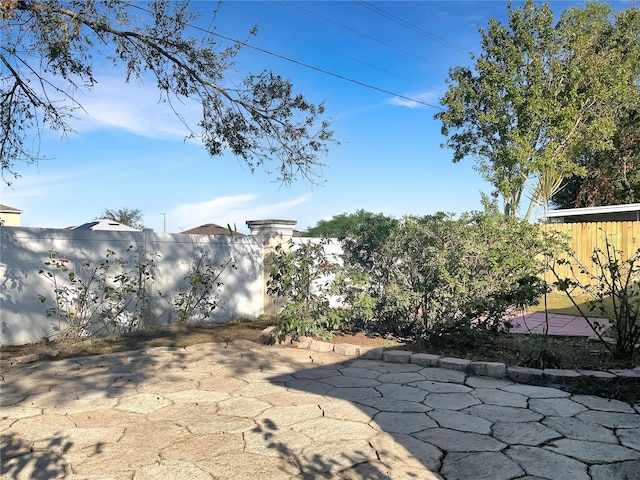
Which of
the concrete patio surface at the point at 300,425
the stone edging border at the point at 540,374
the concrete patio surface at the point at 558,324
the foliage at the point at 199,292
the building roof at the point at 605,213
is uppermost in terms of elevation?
the building roof at the point at 605,213

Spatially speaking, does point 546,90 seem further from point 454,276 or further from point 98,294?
point 98,294

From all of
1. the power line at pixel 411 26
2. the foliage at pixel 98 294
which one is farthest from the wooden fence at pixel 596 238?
the foliage at pixel 98 294

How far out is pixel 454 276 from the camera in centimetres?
586

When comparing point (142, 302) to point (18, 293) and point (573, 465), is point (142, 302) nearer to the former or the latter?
point (18, 293)

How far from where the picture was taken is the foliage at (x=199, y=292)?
7.94m

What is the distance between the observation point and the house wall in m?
6.22

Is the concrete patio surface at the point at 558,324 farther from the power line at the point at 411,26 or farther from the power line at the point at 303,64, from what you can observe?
the power line at the point at 411,26

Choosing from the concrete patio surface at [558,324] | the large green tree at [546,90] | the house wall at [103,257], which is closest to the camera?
the house wall at [103,257]

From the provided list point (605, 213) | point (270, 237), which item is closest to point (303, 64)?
point (270, 237)

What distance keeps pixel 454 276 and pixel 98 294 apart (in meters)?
5.14

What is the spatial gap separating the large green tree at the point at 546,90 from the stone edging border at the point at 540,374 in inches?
659

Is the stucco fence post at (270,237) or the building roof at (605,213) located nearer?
the stucco fence post at (270,237)

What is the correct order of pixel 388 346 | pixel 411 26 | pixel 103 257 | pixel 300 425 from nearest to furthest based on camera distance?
pixel 300 425 → pixel 388 346 → pixel 103 257 → pixel 411 26

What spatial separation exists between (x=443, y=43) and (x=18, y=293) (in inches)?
725
